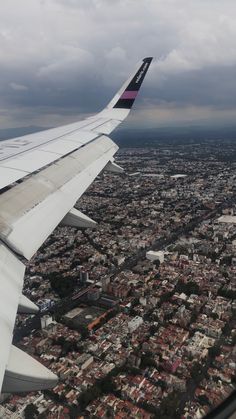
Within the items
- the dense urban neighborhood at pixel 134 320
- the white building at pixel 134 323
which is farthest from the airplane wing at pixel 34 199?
the white building at pixel 134 323

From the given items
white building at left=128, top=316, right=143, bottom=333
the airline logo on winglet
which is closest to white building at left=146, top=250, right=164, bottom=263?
white building at left=128, top=316, right=143, bottom=333

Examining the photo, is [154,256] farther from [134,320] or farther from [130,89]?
[130,89]

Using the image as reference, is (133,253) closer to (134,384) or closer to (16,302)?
(134,384)

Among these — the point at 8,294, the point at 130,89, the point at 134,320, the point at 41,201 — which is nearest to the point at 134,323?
the point at 134,320

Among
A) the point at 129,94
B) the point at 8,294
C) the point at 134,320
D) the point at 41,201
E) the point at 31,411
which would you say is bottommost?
the point at 134,320

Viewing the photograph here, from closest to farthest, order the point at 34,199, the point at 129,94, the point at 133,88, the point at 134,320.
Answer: the point at 34,199
the point at 133,88
the point at 129,94
the point at 134,320

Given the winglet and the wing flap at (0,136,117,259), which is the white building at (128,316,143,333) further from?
the wing flap at (0,136,117,259)
